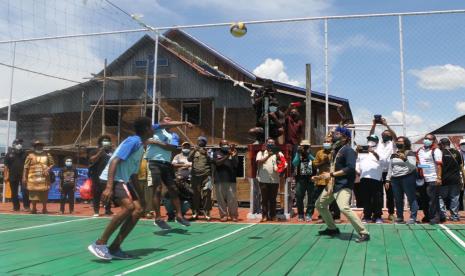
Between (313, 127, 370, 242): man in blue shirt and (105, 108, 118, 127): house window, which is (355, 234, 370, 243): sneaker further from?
(105, 108, 118, 127): house window

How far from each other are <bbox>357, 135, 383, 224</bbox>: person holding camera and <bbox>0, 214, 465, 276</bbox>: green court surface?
0.59m

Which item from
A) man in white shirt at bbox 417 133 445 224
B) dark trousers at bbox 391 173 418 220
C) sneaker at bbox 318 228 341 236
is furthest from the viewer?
man in white shirt at bbox 417 133 445 224

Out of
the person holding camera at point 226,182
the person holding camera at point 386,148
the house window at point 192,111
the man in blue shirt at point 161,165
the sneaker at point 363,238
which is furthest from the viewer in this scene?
the house window at point 192,111

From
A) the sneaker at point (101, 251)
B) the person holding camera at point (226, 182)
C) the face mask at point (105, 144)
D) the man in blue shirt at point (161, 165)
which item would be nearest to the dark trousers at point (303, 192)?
the person holding camera at point (226, 182)

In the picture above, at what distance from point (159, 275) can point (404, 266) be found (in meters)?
2.76

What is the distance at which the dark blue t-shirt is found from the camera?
294 inches

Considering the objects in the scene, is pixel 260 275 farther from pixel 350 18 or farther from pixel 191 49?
pixel 191 49

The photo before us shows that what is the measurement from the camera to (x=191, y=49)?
69.8 feet

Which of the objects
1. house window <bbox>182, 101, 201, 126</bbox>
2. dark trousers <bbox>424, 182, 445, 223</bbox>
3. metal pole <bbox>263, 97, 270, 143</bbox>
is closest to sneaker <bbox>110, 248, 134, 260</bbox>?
metal pole <bbox>263, 97, 270, 143</bbox>

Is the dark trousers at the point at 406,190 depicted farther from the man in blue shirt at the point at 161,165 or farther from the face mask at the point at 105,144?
the face mask at the point at 105,144

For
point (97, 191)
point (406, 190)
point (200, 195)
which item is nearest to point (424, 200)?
point (406, 190)

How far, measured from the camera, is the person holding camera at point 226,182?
10.4 metres

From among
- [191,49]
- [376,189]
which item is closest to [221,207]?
[376,189]

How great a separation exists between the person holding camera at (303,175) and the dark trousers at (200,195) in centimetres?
203
